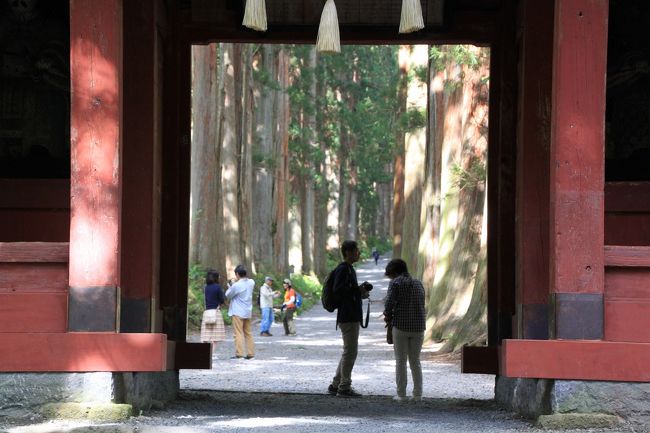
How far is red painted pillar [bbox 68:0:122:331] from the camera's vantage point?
10.2 m

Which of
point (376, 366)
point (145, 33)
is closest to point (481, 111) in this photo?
point (376, 366)

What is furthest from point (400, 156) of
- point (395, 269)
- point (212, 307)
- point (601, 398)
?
point (601, 398)

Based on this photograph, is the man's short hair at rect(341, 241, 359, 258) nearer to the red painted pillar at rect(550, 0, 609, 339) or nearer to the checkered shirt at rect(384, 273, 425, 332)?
the checkered shirt at rect(384, 273, 425, 332)

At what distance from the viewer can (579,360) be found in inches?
395

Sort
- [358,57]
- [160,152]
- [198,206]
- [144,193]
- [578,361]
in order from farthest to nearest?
1. [358,57]
2. [198,206]
3. [160,152]
4. [144,193]
5. [578,361]

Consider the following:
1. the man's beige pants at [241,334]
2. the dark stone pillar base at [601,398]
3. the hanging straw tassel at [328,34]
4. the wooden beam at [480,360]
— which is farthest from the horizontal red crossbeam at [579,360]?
the man's beige pants at [241,334]

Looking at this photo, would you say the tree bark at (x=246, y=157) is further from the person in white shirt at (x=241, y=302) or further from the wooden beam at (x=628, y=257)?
the wooden beam at (x=628, y=257)

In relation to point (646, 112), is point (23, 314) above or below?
below

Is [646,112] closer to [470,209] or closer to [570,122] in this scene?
[570,122]

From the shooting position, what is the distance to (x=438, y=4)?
13641 mm

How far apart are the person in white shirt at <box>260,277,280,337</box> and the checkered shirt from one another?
47.9 ft

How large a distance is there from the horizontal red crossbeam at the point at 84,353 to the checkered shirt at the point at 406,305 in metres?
5.16

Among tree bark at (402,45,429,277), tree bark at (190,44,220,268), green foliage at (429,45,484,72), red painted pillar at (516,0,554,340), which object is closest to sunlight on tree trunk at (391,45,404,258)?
tree bark at (402,45,429,277)

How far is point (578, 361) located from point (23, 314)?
441cm
